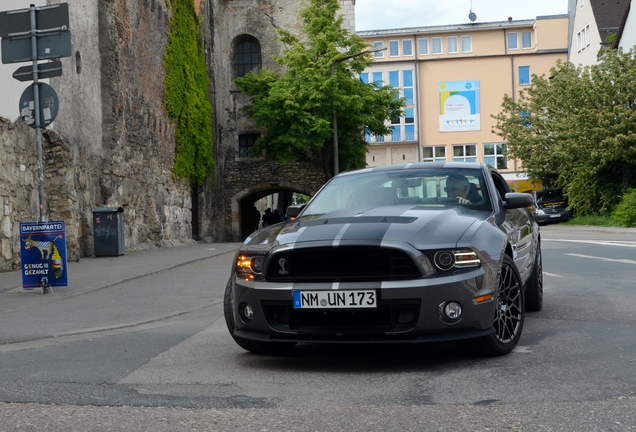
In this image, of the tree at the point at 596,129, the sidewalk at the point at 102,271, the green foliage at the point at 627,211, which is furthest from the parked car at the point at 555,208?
the sidewalk at the point at 102,271

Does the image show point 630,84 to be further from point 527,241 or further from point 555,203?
point 527,241

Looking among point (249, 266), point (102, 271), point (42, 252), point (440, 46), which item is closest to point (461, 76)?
point (440, 46)

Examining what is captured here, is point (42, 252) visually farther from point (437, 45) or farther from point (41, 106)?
point (437, 45)

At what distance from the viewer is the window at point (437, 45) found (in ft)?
286

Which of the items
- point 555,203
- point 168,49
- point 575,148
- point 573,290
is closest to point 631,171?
point 575,148

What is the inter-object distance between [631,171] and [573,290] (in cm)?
3275

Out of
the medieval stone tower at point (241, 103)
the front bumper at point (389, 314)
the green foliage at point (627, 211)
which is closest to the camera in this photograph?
the front bumper at point (389, 314)

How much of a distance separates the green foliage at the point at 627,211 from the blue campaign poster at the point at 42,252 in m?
30.1

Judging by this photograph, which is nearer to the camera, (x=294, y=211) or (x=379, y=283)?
(x=379, y=283)

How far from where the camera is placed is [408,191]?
24.9ft

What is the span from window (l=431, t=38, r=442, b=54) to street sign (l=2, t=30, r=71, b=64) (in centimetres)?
7668

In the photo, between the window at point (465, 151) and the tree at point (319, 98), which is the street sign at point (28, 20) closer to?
the tree at point (319, 98)

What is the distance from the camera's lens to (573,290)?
11.2 m

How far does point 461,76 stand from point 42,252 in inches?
3020
